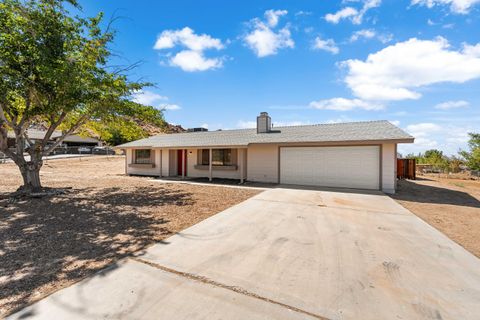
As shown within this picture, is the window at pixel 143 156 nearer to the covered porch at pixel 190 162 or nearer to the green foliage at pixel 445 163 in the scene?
the covered porch at pixel 190 162

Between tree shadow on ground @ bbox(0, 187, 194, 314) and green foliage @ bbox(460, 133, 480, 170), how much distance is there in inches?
916

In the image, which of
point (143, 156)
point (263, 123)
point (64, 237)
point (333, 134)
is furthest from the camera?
point (143, 156)

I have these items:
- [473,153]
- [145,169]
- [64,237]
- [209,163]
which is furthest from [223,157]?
[473,153]

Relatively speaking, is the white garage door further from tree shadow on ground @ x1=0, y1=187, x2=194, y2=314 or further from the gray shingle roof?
tree shadow on ground @ x1=0, y1=187, x2=194, y2=314

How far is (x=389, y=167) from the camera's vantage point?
33.5 ft

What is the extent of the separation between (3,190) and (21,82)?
16.7 ft

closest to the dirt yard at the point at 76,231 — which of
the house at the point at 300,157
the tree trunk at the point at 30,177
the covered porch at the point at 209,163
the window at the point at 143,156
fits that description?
the tree trunk at the point at 30,177

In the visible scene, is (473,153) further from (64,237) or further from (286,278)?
(64,237)

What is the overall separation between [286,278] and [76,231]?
15.2 ft

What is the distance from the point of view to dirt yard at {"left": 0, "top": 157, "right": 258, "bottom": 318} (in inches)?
120

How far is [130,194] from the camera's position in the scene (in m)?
9.29

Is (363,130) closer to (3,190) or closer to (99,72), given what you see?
(99,72)

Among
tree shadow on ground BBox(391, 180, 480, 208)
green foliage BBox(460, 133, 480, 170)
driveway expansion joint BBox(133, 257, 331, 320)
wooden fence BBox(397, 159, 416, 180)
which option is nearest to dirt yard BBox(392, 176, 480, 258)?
tree shadow on ground BBox(391, 180, 480, 208)

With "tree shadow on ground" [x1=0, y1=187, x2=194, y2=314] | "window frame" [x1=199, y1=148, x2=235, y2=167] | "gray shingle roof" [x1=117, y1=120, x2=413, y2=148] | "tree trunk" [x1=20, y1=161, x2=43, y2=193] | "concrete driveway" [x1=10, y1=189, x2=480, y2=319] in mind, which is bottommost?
"concrete driveway" [x1=10, y1=189, x2=480, y2=319]
